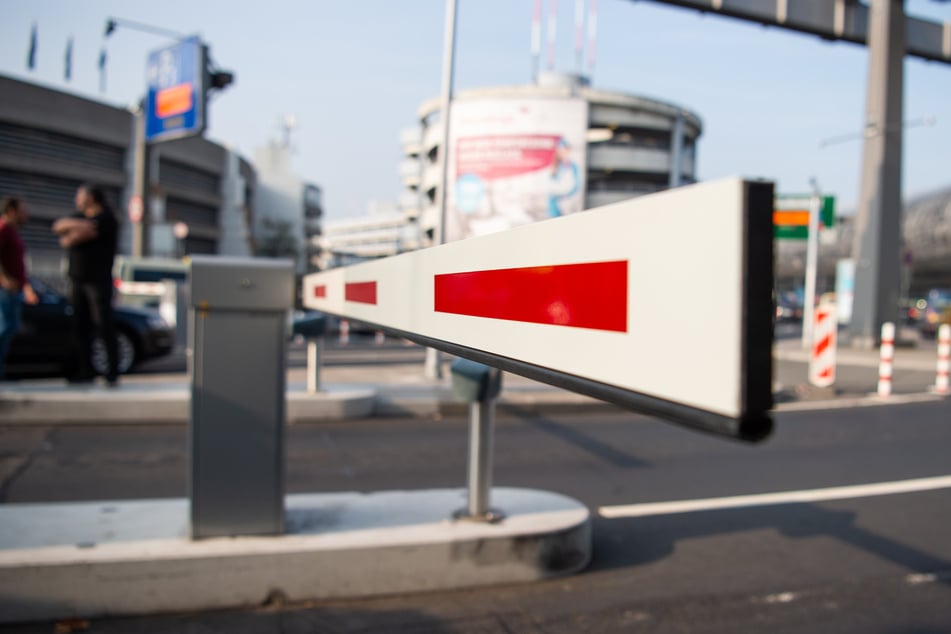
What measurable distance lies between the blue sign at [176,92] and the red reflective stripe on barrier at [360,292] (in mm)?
18758

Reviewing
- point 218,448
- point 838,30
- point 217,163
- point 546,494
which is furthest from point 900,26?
point 217,163

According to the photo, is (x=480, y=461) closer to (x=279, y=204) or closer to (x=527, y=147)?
(x=527, y=147)

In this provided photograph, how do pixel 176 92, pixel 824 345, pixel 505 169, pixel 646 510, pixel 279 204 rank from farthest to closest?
pixel 279 204, pixel 505 169, pixel 176 92, pixel 824 345, pixel 646 510

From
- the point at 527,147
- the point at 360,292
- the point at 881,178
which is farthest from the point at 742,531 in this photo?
the point at 527,147

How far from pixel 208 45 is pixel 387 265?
1955 centimetres

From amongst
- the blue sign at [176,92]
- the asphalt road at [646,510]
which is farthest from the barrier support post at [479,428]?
the blue sign at [176,92]

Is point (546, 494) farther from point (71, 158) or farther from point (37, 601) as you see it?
point (71, 158)

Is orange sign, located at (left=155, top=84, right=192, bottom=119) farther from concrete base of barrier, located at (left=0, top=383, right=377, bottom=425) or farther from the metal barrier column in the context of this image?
the metal barrier column

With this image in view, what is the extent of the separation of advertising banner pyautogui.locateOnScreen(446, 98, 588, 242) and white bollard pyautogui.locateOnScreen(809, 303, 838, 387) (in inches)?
1290

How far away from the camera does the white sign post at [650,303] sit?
0.66m

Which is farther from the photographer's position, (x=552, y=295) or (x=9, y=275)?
(x=9, y=275)

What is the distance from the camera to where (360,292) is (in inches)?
81.5

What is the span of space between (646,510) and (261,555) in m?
2.49

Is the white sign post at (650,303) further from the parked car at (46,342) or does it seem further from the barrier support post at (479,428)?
the parked car at (46,342)
